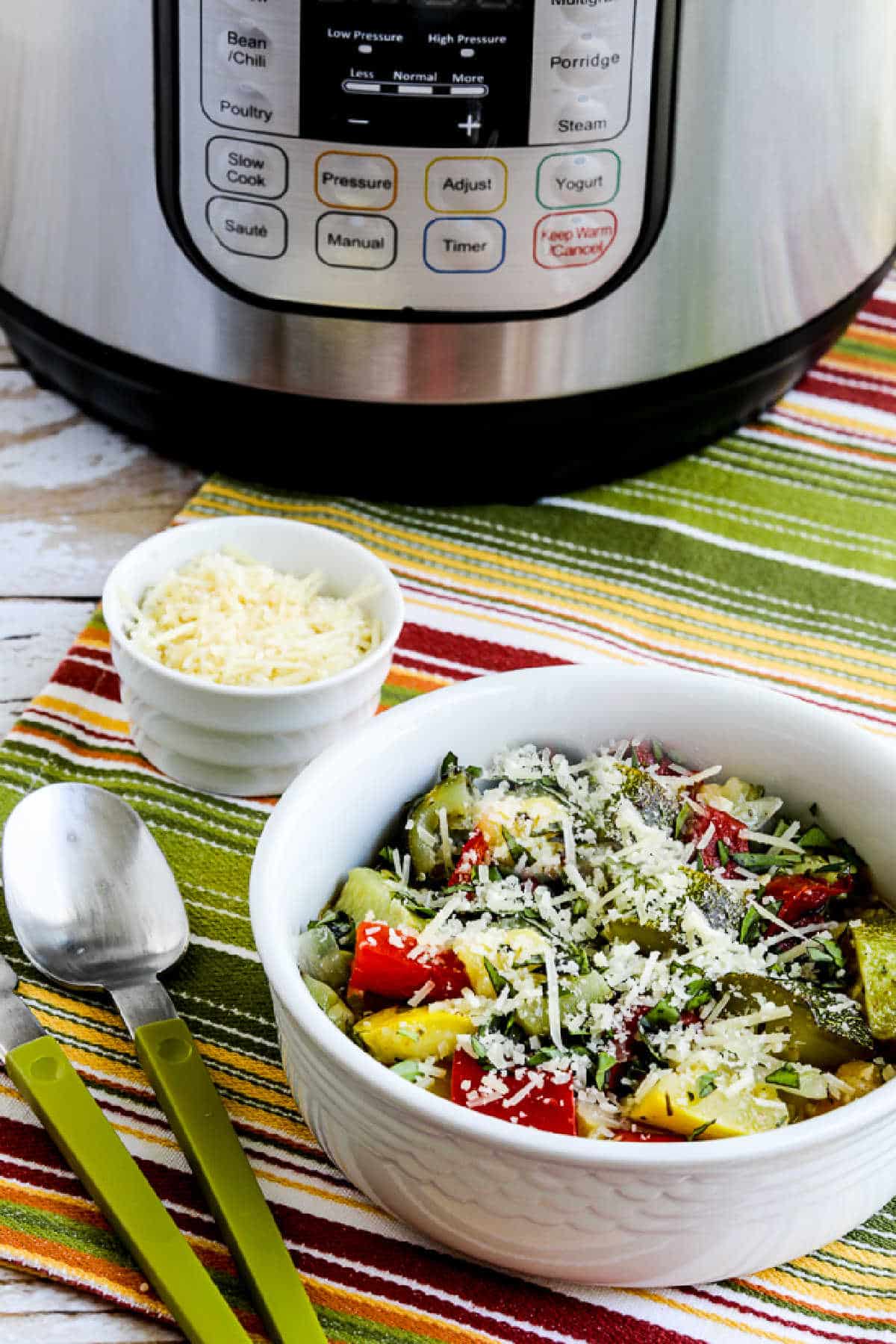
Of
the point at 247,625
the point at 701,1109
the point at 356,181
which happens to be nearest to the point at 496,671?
the point at 247,625

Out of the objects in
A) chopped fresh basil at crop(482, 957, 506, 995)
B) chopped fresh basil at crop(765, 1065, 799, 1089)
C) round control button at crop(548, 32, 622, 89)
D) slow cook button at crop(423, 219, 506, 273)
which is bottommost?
chopped fresh basil at crop(765, 1065, 799, 1089)

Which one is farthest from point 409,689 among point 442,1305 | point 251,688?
point 442,1305

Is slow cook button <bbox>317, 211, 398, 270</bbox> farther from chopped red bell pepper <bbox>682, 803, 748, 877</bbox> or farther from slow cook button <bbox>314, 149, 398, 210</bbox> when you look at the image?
chopped red bell pepper <bbox>682, 803, 748, 877</bbox>

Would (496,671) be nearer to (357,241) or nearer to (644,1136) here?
(357,241)

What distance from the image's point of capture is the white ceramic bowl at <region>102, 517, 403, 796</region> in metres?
0.65

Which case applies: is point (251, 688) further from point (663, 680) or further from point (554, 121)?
point (554, 121)

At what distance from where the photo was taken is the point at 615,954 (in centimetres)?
50

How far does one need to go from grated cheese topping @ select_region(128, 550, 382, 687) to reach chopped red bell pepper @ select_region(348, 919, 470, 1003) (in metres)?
0.19

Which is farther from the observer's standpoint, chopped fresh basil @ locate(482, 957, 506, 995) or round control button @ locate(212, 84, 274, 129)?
round control button @ locate(212, 84, 274, 129)

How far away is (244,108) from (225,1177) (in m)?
0.45

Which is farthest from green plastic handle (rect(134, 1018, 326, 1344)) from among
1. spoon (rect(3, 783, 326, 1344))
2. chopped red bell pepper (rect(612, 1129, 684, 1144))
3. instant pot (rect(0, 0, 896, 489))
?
instant pot (rect(0, 0, 896, 489))

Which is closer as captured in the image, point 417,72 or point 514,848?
point 514,848

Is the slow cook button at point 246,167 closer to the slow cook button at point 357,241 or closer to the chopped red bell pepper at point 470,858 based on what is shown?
the slow cook button at point 357,241

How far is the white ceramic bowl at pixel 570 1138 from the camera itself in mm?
415
